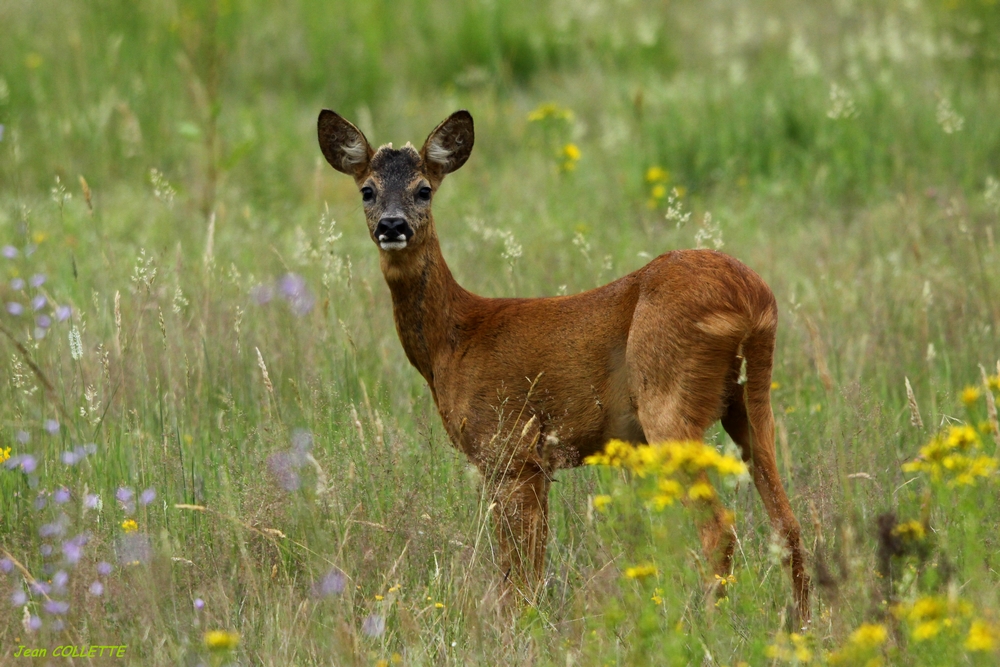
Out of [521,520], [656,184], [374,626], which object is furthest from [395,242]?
[656,184]

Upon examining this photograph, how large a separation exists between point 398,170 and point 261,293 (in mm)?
1683

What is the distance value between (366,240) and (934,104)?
13.6ft

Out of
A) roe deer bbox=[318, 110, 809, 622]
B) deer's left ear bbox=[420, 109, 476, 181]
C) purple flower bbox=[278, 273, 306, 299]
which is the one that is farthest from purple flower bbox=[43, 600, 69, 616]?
purple flower bbox=[278, 273, 306, 299]

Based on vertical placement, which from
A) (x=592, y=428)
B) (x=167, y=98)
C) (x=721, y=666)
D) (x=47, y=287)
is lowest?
(x=721, y=666)

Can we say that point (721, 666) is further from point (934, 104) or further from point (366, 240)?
point (934, 104)

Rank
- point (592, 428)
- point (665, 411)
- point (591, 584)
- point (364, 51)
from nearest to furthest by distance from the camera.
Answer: point (591, 584) < point (665, 411) < point (592, 428) < point (364, 51)

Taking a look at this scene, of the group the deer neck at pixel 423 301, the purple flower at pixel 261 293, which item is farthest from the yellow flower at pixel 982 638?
the purple flower at pixel 261 293

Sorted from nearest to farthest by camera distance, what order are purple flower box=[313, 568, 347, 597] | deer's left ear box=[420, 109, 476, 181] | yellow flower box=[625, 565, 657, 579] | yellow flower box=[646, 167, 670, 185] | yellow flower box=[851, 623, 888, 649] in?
→ yellow flower box=[851, 623, 888, 649]
yellow flower box=[625, 565, 657, 579]
purple flower box=[313, 568, 347, 597]
deer's left ear box=[420, 109, 476, 181]
yellow flower box=[646, 167, 670, 185]

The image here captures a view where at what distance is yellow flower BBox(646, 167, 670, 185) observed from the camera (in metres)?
8.20

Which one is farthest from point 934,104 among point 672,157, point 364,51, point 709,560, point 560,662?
point 560,662

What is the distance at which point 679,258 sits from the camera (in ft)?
13.3

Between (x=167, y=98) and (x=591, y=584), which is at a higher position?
(x=167, y=98)

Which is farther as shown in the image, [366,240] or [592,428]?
[366,240]

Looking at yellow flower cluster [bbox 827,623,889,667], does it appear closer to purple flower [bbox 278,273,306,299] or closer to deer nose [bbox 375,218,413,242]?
deer nose [bbox 375,218,413,242]
